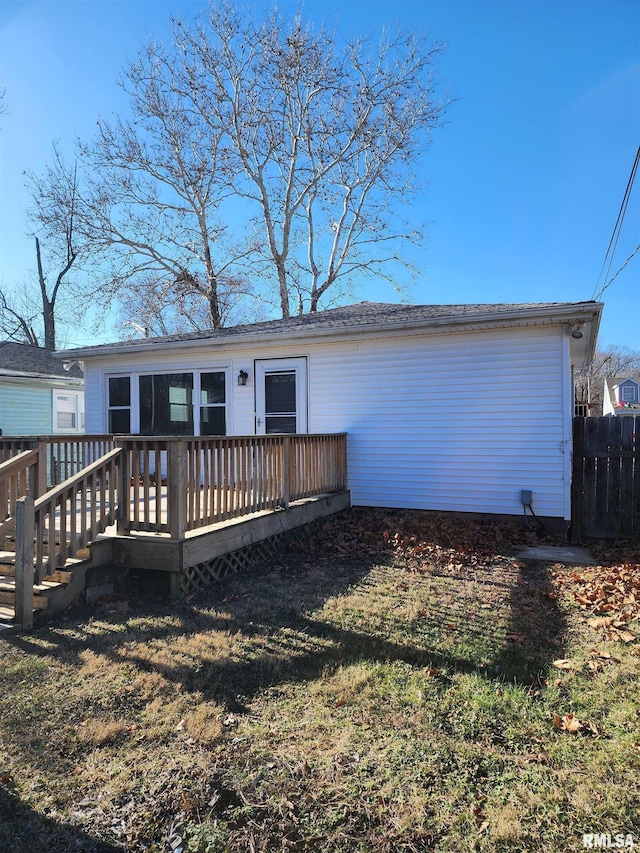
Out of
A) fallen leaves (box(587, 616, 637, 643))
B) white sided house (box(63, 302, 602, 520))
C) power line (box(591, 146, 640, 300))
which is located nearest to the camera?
fallen leaves (box(587, 616, 637, 643))

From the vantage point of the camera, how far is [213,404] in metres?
9.76

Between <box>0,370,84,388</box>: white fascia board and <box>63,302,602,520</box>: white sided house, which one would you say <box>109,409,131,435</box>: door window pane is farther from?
<box>0,370,84,388</box>: white fascia board

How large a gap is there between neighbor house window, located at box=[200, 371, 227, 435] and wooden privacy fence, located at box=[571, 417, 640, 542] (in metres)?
6.21

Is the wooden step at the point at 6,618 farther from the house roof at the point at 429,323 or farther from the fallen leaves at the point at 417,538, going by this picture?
the house roof at the point at 429,323

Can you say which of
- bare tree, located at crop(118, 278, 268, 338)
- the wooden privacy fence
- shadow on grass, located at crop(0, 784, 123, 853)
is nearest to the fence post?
shadow on grass, located at crop(0, 784, 123, 853)

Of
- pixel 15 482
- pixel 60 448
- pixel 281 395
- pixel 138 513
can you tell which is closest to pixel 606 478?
pixel 281 395

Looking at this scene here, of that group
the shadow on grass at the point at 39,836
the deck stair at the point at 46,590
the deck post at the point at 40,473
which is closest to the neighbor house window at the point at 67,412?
the deck post at the point at 40,473

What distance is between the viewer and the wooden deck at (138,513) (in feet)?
14.0

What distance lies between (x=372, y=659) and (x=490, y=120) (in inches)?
621

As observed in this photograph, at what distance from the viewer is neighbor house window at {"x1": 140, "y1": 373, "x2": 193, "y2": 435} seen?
993 cm

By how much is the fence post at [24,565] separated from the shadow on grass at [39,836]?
2.22 m

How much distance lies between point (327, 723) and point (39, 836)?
53.0 inches

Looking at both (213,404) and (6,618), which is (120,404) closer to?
(213,404)

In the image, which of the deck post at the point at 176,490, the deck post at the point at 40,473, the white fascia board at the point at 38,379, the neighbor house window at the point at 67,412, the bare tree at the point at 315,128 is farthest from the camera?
the neighbor house window at the point at 67,412
